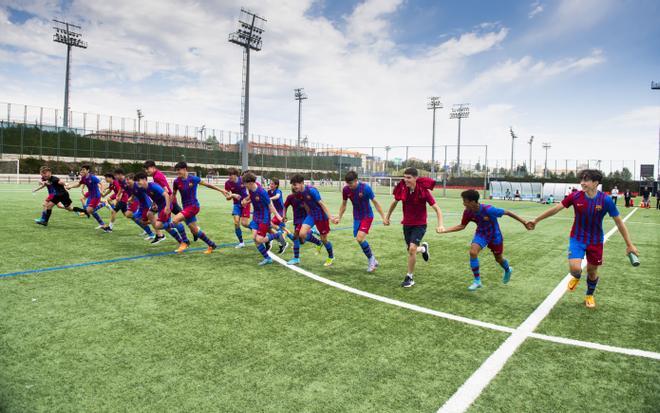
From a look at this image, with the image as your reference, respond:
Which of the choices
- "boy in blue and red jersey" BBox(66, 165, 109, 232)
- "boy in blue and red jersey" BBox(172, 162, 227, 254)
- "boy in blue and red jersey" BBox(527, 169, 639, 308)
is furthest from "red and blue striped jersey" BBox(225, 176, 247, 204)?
"boy in blue and red jersey" BBox(527, 169, 639, 308)

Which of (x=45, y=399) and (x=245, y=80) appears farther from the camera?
(x=245, y=80)

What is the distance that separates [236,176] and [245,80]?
35893mm

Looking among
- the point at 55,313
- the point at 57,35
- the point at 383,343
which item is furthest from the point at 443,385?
the point at 57,35

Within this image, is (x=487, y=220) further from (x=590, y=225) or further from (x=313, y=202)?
(x=313, y=202)

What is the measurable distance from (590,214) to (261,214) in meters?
5.82

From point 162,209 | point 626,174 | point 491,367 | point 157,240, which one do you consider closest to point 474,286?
point 491,367

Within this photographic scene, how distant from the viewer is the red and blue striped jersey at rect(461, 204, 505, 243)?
6391 mm

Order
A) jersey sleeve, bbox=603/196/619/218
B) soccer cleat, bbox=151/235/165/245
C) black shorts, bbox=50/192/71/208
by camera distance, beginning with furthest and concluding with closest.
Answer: black shorts, bbox=50/192/71/208, soccer cleat, bbox=151/235/165/245, jersey sleeve, bbox=603/196/619/218

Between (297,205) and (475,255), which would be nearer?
(475,255)

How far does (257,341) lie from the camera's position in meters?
4.26

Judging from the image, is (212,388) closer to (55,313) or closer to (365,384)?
(365,384)

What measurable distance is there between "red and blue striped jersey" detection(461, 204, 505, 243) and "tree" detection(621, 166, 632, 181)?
68914 mm

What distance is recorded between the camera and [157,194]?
990cm

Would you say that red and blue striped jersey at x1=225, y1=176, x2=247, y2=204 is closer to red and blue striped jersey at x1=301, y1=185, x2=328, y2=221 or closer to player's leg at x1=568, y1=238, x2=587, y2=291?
red and blue striped jersey at x1=301, y1=185, x2=328, y2=221
